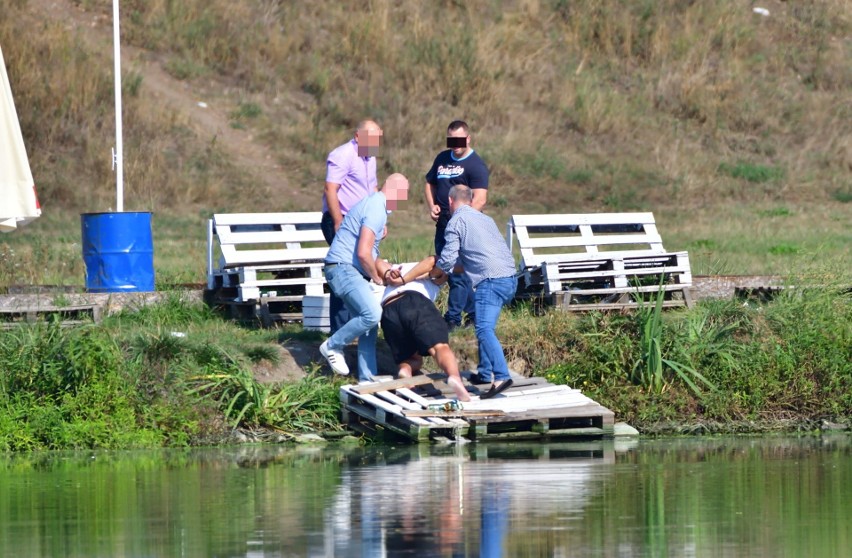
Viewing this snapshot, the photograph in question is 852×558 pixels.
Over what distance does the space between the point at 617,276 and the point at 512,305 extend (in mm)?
1090

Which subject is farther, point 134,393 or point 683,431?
point 683,431

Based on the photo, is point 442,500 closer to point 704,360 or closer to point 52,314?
point 704,360

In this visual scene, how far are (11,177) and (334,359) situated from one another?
3.68 metres

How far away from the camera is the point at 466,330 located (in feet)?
46.4

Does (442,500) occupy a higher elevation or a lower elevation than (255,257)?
lower

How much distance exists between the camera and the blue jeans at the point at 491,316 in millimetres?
12281

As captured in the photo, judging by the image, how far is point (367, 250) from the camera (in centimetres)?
1209

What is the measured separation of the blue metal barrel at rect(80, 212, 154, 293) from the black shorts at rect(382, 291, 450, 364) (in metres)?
3.61

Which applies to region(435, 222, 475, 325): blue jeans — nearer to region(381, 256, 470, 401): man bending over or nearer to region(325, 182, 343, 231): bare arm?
region(381, 256, 470, 401): man bending over

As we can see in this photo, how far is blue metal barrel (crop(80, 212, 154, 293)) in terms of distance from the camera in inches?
593

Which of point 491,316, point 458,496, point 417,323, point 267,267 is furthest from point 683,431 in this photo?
point 267,267

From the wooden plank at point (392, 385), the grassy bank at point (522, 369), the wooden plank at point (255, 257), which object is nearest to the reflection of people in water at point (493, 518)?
the wooden plank at point (392, 385)

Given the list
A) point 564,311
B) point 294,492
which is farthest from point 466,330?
point 294,492

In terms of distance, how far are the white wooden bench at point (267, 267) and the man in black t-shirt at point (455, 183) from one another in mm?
1761
